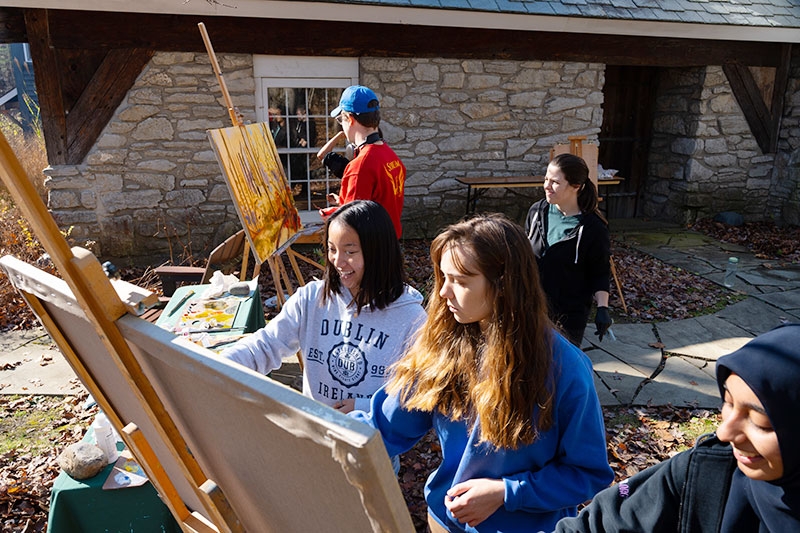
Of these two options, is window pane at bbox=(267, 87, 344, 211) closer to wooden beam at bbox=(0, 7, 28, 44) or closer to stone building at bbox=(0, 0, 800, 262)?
stone building at bbox=(0, 0, 800, 262)

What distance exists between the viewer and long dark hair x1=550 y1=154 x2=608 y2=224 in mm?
3264

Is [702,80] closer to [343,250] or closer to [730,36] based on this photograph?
[730,36]

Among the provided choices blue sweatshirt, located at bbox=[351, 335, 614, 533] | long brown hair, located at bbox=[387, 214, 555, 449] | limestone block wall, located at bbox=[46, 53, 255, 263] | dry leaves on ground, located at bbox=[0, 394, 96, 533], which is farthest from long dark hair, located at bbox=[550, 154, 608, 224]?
limestone block wall, located at bbox=[46, 53, 255, 263]

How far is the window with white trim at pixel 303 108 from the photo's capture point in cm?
682

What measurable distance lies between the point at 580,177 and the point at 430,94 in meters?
4.58

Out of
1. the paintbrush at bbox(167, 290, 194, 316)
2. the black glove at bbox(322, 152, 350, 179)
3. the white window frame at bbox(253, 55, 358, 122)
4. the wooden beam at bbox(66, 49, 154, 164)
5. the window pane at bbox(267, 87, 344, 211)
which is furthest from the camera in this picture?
the window pane at bbox(267, 87, 344, 211)

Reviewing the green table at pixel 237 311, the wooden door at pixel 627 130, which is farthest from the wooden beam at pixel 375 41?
the green table at pixel 237 311

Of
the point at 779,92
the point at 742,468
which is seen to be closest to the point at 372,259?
the point at 742,468

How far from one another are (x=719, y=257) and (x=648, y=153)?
2.84m

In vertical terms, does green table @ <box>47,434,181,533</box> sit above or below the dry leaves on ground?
above

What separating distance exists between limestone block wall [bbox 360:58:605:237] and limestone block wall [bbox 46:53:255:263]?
1986mm

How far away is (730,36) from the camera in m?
8.01

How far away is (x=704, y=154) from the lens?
891 centimetres

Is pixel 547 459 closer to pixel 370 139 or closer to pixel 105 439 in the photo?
pixel 105 439
